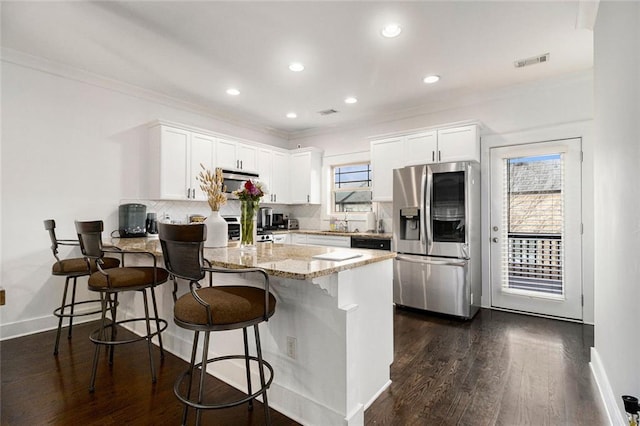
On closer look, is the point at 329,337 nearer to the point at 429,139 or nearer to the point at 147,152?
the point at 429,139

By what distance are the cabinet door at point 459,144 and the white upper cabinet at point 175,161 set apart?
10.4 ft

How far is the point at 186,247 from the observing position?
155 centimetres

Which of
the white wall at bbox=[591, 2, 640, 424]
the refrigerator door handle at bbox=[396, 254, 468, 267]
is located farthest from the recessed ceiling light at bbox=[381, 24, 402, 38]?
the refrigerator door handle at bbox=[396, 254, 468, 267]

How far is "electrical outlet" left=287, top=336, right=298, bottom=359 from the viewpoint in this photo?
6.21 feet

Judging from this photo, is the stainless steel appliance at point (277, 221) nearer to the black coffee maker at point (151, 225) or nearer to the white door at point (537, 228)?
the black coffee maker at point (151, 225)

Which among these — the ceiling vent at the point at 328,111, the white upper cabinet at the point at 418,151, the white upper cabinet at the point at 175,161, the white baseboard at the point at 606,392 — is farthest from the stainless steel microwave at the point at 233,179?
the white baseboard at the point at 606,392

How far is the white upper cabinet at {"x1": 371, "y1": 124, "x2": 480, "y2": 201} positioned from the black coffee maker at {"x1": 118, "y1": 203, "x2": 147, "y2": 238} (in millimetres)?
3139

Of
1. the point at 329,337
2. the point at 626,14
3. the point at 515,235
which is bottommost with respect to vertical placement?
the point at 329,337

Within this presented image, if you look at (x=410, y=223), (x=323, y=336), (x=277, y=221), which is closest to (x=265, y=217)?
(x=277, y=221)

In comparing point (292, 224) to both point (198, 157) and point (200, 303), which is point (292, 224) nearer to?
point (198, 157)

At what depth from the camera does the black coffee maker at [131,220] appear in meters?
3.72

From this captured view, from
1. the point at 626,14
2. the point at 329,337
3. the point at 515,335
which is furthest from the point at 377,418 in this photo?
the point at 626,14

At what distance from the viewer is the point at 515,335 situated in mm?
3162

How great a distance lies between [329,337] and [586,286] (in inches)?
134
